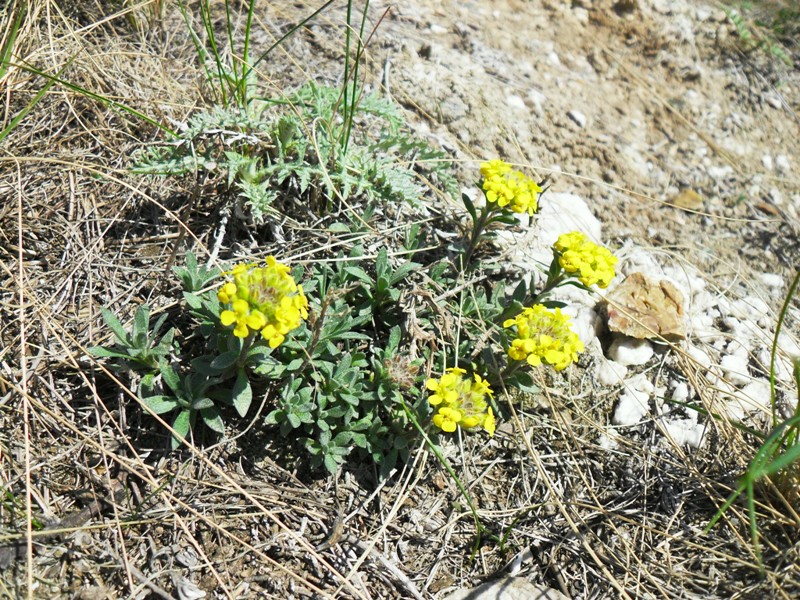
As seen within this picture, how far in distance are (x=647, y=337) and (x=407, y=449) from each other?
124 centimetres

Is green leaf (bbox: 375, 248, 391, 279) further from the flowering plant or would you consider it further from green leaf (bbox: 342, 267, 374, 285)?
the flowering plant

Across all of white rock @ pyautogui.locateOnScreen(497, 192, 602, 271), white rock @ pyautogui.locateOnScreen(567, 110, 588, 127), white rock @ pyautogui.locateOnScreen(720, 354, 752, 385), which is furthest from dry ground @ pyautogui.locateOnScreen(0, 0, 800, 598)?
white rock @ pyautogui.locateOnScreen(720, 354, 752, 385)

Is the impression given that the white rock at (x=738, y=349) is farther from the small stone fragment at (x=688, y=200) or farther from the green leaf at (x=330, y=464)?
the green leaf at (x=330, y=464)

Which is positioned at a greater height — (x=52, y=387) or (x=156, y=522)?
(x=52, y=387)

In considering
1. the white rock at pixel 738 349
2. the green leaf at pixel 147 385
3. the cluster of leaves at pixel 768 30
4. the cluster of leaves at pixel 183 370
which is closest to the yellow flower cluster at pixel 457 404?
the cluster of leaves at pixel 183 370

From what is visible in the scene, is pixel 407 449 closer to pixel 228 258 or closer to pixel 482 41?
pixel 228 258

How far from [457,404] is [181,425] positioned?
99cm

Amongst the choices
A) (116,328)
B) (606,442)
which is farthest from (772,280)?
(116,328)


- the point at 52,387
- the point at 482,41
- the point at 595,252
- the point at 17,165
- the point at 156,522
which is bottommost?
the point at 156,522

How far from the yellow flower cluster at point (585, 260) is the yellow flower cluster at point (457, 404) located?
59 cm

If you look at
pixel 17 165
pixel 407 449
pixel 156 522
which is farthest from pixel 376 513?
pixel 17 165

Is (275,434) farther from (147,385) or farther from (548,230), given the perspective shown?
(548,230)

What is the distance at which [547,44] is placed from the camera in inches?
165

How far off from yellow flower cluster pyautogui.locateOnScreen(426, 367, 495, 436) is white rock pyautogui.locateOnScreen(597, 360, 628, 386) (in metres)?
0.80
